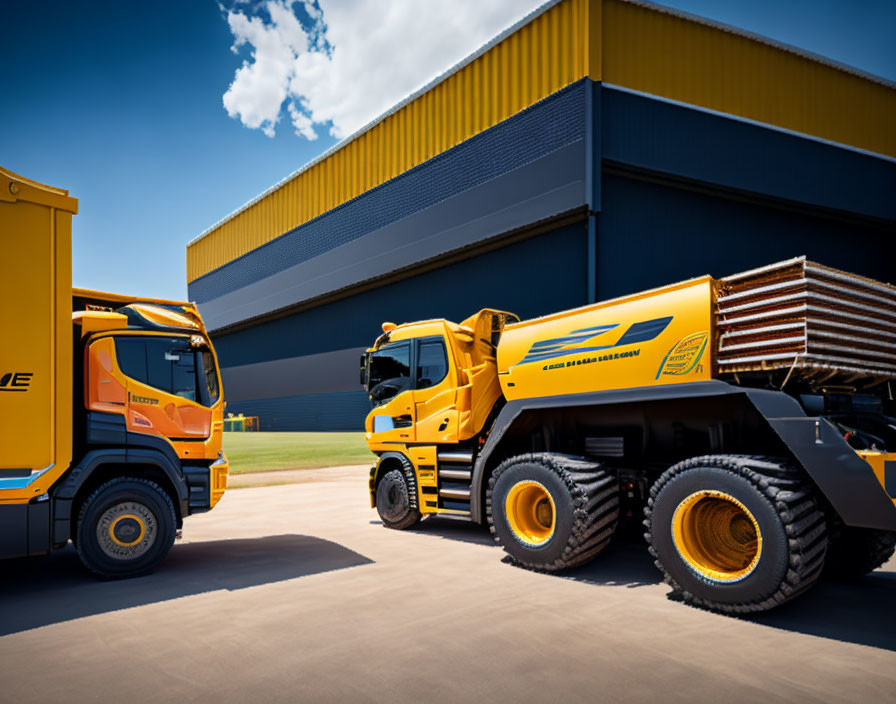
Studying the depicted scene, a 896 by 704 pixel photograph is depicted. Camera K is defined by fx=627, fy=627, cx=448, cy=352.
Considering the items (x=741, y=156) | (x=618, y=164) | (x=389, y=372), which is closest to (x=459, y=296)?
(x=618, y=164)

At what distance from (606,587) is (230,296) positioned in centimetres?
4278

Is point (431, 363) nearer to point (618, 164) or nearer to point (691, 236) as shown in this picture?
point (618, 164)

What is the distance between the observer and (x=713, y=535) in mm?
5117

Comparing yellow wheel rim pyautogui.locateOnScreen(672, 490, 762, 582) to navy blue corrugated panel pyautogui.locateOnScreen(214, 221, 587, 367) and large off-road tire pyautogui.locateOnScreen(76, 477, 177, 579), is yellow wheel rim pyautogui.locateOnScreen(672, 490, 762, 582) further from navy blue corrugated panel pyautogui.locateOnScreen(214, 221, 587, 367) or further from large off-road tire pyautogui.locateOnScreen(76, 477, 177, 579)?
navy blue corrugated panel pyautogui.locateOnScreen(214, 221, 587, 367)

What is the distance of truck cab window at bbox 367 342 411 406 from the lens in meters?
8.89

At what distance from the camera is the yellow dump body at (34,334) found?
5.48 m

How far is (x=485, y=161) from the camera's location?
2388 centimetres

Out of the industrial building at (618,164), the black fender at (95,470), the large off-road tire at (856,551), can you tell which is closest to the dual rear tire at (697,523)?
the large off-road tire at (856,551)

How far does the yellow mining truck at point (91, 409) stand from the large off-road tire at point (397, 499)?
2614 millimetres

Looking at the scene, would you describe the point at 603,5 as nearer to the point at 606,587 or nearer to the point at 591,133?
the point at 591,133

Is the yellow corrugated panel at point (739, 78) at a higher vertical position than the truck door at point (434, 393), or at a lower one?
higher

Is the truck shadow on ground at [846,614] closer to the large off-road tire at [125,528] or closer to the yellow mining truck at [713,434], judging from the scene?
the yellow mining truck at [713,434]

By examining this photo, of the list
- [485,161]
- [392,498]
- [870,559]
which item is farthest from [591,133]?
[870,559]

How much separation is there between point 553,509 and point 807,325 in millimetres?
2815
